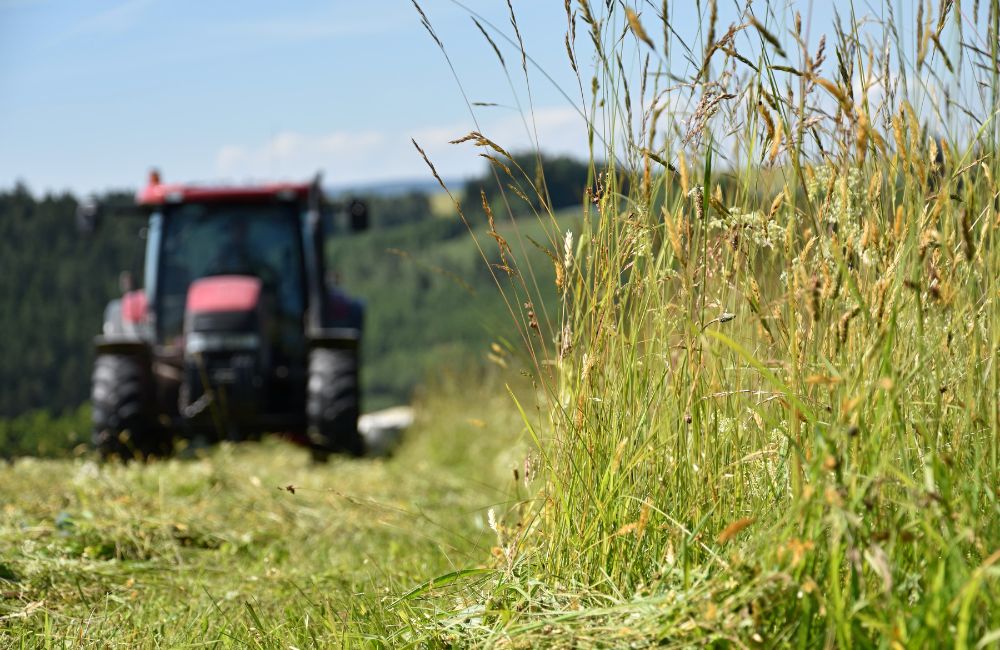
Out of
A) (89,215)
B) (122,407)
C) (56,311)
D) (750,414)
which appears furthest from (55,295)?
(750,414)

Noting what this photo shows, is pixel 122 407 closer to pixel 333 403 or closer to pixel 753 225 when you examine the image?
pixel 333 403

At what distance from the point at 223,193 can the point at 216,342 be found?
105cm

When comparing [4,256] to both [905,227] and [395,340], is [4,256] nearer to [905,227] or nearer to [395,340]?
[395,340]

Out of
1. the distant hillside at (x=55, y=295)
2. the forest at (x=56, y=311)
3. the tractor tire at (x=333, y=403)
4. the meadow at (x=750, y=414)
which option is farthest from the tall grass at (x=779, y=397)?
the distant hillside at (x=55, y=295)

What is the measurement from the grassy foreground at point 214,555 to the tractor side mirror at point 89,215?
1992 mm

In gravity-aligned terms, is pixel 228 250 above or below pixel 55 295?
above

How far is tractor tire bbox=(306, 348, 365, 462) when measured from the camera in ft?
21.0

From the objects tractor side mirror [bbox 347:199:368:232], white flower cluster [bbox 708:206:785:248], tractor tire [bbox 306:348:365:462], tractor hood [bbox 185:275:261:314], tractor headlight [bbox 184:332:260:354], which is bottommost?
tractor tire [bbox 306:348:365:462]

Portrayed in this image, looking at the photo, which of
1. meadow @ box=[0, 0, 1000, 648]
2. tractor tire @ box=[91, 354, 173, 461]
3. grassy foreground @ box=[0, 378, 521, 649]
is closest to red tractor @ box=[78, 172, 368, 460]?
tractor tire @ box=[91, 354, 173, 461]

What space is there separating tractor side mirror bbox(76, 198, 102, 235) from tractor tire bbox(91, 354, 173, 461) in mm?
864

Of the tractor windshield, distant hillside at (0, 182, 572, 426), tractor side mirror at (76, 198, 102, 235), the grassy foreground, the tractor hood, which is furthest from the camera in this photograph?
distant hillside at (0, 182, 572, 426)

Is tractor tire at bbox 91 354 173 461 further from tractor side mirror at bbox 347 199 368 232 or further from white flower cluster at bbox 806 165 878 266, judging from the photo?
white flower cluster at bbox 806 165 878 266

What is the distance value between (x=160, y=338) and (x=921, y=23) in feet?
19.5

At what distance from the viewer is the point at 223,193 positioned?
6973mm
